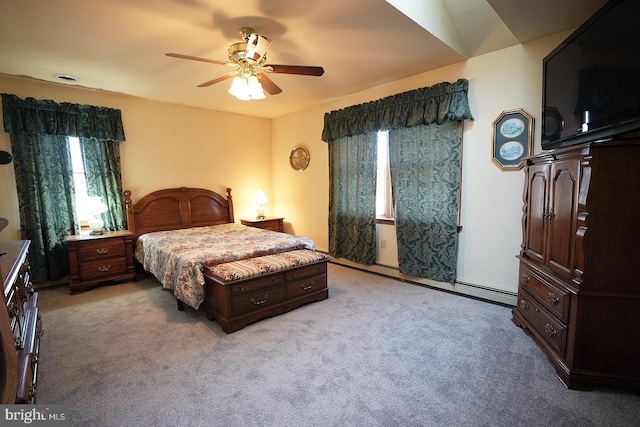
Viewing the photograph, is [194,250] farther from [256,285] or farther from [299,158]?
[299,158]

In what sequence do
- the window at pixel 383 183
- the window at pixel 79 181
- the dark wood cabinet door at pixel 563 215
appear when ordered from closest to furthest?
the dark wood cabinet door at pixel 563 215 → the window at pixel 79 181 → the window at pixel 383 183

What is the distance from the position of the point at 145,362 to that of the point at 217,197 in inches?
126

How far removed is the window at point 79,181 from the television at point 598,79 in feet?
16.9

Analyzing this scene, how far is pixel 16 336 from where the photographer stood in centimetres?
148

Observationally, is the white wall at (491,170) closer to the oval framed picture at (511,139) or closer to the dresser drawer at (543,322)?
the oval framed picture at (511,139)

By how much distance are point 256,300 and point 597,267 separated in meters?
2.49

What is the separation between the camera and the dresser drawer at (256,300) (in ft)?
8.61

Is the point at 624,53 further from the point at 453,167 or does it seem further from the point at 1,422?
the point at 1,422

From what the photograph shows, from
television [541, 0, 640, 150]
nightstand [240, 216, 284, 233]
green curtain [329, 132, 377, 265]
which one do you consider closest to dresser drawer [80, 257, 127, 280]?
nightstand [240, 216, 284, 233]

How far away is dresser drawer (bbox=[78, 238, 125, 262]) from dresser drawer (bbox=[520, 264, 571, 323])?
177 inches

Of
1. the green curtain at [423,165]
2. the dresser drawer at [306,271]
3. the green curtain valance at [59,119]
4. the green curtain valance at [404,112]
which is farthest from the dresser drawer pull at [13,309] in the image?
the green curtain valance at [404,112]

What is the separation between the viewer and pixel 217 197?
504 cm

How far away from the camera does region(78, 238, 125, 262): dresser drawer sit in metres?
3.60
